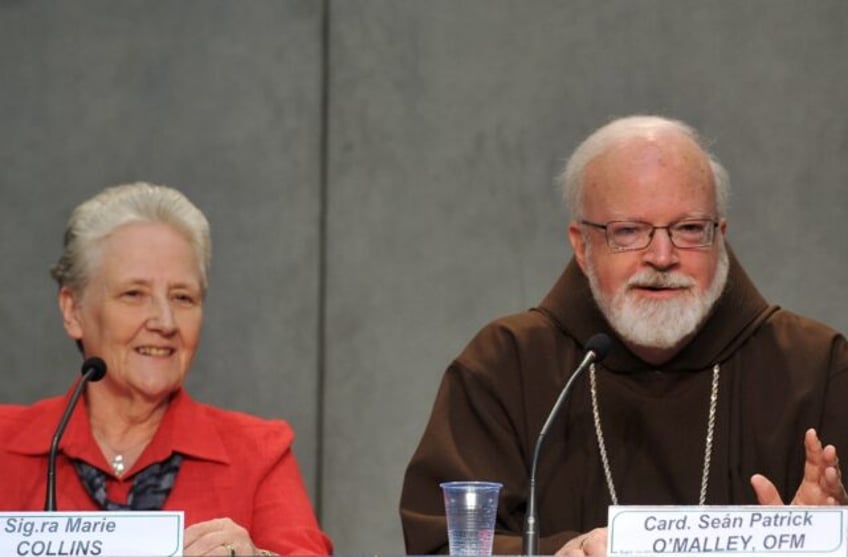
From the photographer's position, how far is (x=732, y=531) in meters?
2.50

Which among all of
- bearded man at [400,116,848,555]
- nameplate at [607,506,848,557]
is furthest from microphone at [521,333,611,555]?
bearded man at [400,116,848,555]

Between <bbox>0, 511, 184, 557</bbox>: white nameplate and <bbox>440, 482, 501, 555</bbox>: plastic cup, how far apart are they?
449mm

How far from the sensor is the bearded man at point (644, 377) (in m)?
3.53

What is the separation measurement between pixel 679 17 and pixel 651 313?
1.46m

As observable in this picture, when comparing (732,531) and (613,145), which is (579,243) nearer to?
(613,145)

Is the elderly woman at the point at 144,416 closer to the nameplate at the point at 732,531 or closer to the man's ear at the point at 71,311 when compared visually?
the man's ear at the point at 71,311

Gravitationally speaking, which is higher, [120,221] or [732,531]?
[120,221]

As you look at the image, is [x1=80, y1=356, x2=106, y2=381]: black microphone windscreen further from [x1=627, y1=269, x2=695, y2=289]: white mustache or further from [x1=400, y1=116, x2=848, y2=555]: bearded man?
[x1=627, y1=269, x2=695, y2=289]: white mustache

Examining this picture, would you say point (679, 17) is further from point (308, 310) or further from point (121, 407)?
point (121, 407)

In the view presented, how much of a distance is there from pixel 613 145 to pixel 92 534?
161 cm

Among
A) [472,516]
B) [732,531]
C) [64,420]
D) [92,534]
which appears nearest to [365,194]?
[64,420]

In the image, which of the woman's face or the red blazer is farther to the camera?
the woman's face

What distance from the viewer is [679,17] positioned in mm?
4750

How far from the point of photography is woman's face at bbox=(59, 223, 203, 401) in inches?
145
